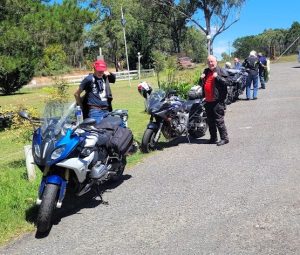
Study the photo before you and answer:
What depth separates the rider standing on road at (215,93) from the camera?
32.1 ft

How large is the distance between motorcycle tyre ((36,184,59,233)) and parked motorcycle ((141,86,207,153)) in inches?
164

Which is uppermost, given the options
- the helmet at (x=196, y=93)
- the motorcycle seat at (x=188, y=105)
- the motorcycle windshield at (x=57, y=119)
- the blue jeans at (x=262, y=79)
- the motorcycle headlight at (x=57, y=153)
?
the motorcycle windshield at (x=57, y=119)

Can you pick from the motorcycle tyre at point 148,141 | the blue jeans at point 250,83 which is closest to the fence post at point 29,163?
the motorcycle tyre at point 148,141

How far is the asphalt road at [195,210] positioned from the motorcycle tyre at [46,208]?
0.14m

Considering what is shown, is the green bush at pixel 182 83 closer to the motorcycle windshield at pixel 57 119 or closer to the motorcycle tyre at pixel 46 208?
the motorcycle windshield at pixel 57 119

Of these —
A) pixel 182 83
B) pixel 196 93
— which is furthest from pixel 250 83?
pixel 196 93

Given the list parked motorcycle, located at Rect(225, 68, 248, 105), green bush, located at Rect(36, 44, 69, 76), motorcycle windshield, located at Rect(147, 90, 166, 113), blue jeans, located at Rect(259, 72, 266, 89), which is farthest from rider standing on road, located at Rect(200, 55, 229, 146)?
blue jeans, located at Rect(259, 72, 266, 89)

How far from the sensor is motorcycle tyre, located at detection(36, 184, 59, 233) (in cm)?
543

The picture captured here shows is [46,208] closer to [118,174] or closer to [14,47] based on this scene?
[118,174]

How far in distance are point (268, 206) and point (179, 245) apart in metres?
1.47

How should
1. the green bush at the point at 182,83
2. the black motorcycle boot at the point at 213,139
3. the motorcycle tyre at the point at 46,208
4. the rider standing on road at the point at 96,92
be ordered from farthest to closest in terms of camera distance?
1. the green bush at the point at 182,83
2. the black motorcycle boot at the point at 213,139
3. the rider standing on road at the point at 96,92
4. the motorcycle tyre at the point at 46,208

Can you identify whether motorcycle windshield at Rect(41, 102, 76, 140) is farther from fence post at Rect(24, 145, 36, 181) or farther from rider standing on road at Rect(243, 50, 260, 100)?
rider standing on road at Rect(243, 50, 260, 100)

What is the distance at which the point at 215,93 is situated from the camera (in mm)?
9859

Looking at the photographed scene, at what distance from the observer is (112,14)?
231ft
